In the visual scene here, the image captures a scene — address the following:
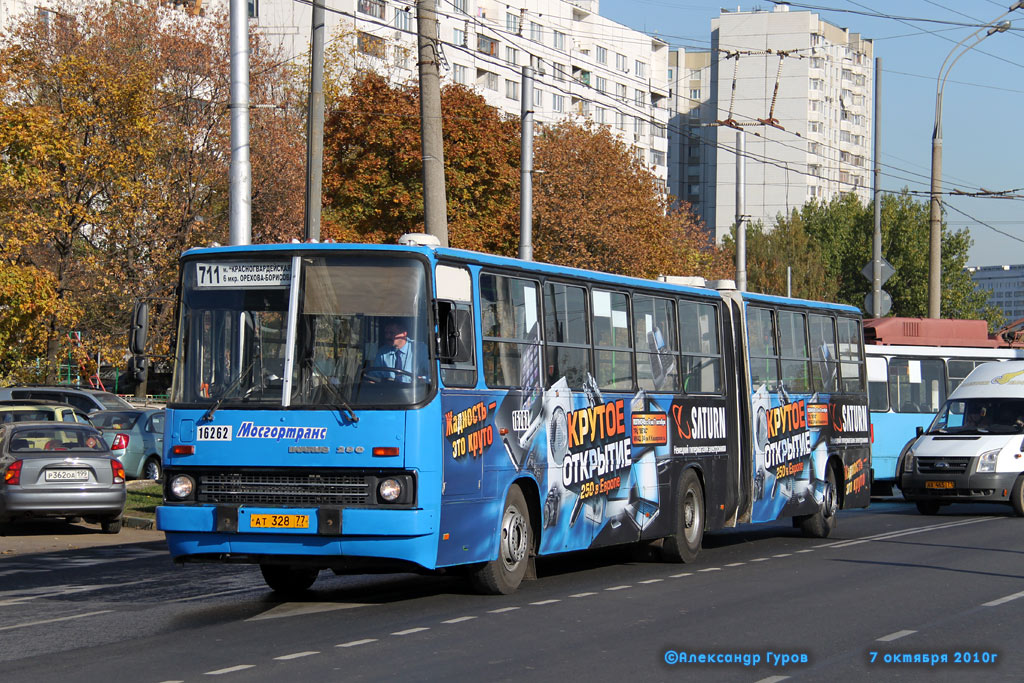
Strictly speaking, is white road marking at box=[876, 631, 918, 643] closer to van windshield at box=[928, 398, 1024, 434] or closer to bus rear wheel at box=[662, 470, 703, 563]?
bus rear wheel at box=[662, 470, 703, 563]

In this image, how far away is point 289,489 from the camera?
436 inches

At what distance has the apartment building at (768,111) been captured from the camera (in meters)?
113

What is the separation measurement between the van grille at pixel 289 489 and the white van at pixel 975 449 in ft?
49.1

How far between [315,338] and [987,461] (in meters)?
15.3

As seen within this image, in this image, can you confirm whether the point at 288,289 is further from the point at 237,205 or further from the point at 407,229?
the point at 407,229

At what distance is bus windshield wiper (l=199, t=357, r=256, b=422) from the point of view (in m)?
11.3

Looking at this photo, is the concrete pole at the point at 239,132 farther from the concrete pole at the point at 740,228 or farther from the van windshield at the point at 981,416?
the concrete pole at the point at 740,228

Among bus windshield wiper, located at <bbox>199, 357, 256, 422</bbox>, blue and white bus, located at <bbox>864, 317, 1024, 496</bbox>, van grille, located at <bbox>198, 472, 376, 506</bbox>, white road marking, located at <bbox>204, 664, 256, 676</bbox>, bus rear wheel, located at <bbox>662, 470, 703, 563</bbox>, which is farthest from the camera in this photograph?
blue and white bus, located at <bbox>864, 317, 1024, 496</bbox>

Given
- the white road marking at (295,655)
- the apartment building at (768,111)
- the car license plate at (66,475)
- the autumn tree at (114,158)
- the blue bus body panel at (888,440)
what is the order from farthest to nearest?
the apartment building at (768,111) < the autumn tree at (114,158) < the blue bus body panel at (888,440) < the car license plate at (66,475) < the white road marking at (295,655)

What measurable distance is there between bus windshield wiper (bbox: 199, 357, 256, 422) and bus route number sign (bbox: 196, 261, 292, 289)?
0.65m

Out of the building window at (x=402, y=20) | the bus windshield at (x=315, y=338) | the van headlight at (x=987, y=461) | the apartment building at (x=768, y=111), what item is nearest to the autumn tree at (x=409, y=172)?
the building window at (x=402, y=20)

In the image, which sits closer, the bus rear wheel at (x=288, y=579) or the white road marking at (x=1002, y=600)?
the white road marking at (x=1002, y=600)

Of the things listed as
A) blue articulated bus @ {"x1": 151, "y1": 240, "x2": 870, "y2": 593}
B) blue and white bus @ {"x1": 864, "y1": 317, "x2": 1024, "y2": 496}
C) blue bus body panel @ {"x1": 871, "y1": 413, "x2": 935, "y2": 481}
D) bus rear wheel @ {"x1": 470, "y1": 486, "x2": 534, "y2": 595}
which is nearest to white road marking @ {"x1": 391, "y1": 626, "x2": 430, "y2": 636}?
blue articulated bus @ {"x1": 151, "y1": 240, "x2": 870, "y2": 593}

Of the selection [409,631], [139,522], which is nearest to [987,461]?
[139,522]
